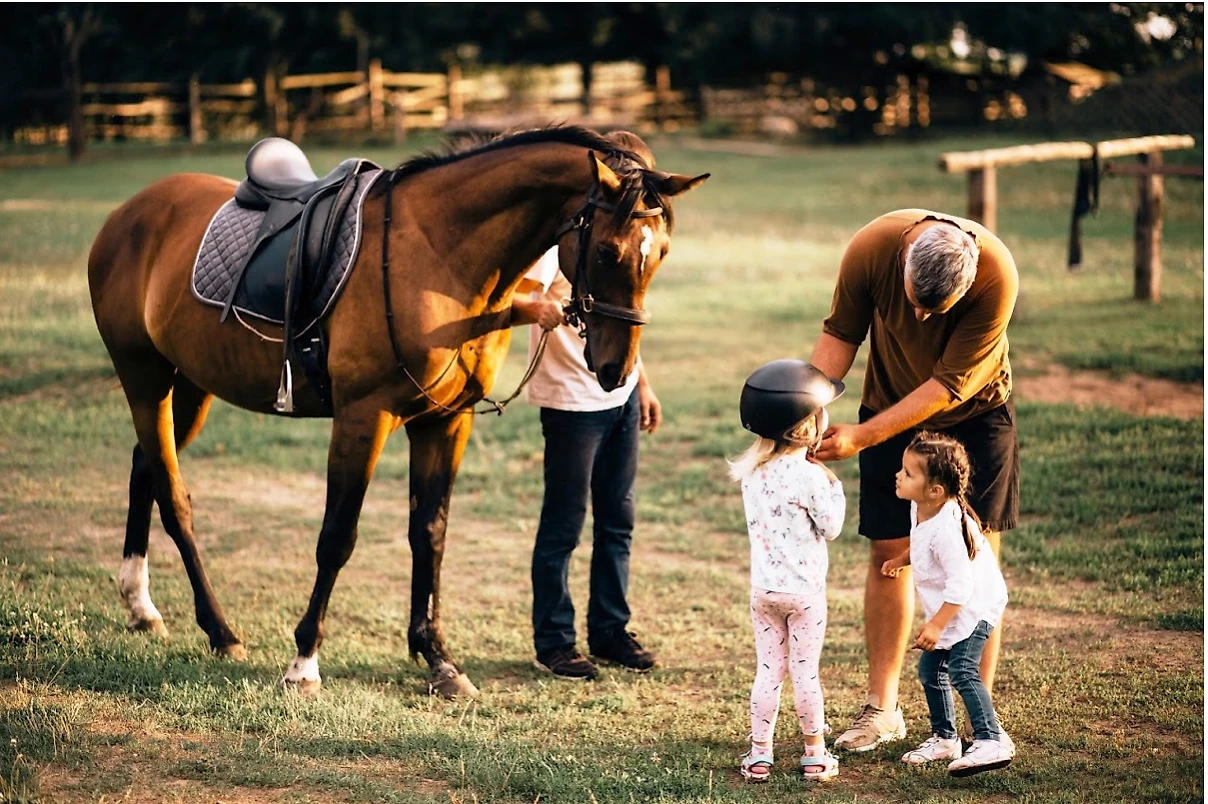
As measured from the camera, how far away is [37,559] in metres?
6.45

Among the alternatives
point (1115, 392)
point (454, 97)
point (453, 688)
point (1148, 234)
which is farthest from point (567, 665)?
point (454, 97)

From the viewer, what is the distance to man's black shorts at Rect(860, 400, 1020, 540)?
4.35 metres

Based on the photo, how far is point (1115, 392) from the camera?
9953mm

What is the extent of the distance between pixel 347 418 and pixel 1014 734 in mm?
2661

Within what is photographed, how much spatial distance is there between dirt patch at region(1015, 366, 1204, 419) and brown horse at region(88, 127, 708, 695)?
238 inches

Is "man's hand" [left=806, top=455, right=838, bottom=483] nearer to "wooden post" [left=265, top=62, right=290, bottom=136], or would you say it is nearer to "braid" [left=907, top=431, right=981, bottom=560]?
"braid" [left=907, top=431, right=981, bottom=560]

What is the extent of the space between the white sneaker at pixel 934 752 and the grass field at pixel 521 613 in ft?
0.20

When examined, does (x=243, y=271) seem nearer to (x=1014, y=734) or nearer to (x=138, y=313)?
(x=138, y=313)

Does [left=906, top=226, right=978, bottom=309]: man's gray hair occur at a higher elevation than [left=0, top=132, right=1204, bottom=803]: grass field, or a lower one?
higher

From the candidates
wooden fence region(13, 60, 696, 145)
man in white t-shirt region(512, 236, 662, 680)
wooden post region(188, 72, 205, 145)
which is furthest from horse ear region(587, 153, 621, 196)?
wooden post region(188, 72, 205, 145)

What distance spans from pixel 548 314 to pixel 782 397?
3.44 feet

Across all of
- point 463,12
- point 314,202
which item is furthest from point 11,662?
point 463,12

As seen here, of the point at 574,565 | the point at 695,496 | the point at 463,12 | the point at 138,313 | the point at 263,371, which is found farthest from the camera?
the point at 463,12

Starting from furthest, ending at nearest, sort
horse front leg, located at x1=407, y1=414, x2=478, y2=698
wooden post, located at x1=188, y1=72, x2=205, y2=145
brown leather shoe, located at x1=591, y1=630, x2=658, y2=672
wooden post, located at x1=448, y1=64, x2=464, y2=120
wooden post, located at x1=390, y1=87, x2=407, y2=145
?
wooden post, located at x1=448, y1=64, x2=464, y2=120
wooden post, located at x1=188, y1=72, x2=205, y2=145
wooden post, located at x1=390, y1=87, x2=407, y2=145
brown leather shoe, located at x1=591, y1=630, x2=658, y2=672
horse front leg, located at x1=407, y1=414, x2=478, y2=698
